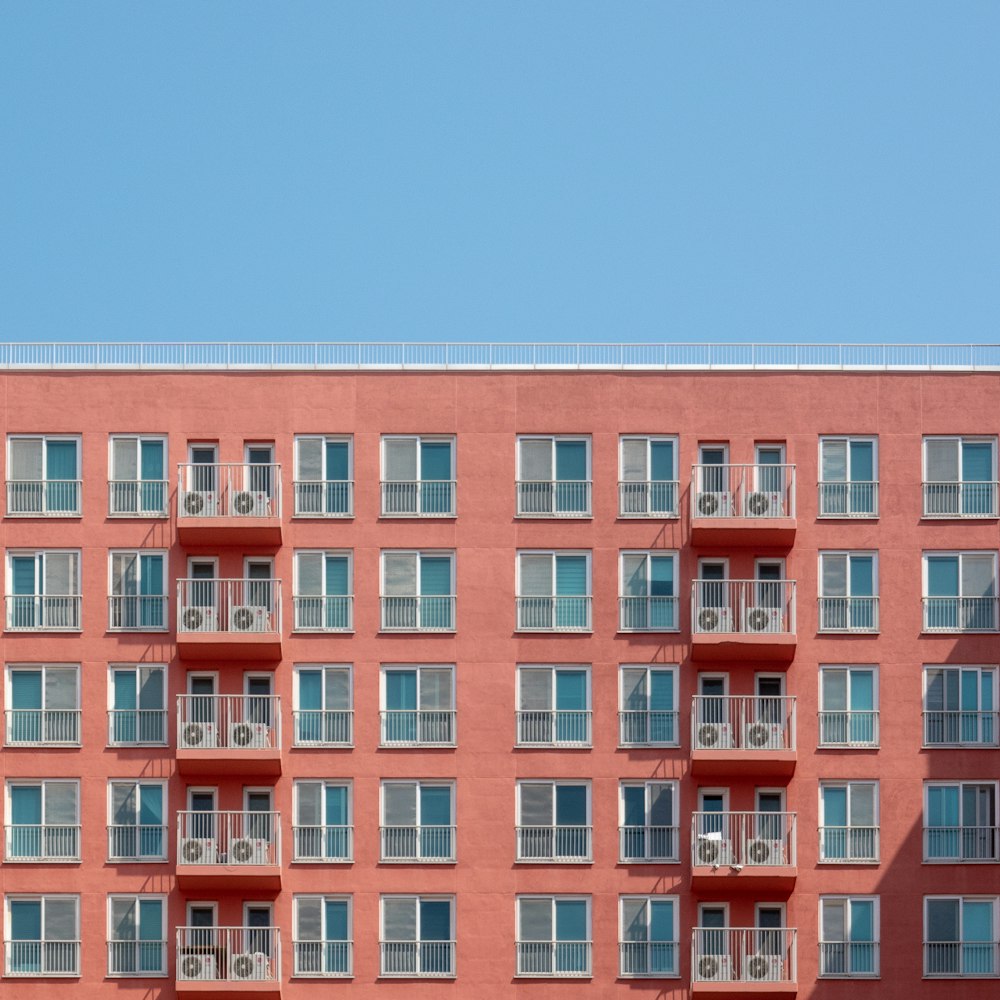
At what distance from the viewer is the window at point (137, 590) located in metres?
83.3

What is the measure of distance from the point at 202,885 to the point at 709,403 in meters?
21.6

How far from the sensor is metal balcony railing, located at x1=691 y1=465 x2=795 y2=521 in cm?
8325

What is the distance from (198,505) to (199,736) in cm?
709

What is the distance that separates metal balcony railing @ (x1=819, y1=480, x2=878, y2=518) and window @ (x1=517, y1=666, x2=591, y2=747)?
361 inches

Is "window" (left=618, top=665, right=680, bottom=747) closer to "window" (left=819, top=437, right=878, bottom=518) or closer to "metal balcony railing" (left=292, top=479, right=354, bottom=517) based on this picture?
"window" (left=819, top=437, right=878, bottom=518)

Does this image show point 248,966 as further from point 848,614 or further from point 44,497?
point 848,614

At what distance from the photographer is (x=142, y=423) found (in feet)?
276

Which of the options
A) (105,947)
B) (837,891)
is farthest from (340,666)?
(837,891)

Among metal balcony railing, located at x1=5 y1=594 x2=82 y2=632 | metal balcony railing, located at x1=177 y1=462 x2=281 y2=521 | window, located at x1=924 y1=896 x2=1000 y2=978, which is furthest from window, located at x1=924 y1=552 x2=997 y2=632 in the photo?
metal balcony railing, located at x1=5 y1=594 x2=82 y2=632

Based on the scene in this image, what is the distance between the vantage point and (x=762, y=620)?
3253 inches

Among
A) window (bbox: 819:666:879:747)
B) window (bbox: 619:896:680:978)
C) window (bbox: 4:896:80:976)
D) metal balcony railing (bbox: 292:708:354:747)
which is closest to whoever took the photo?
window (bbox: 4:896:80:976)

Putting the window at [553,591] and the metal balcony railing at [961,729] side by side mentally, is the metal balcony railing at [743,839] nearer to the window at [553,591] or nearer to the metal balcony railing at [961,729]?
the metal balcony railing at [961,729]

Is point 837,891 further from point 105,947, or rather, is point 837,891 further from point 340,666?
point 105,947

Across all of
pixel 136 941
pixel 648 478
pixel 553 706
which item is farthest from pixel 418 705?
pixel 136 941
